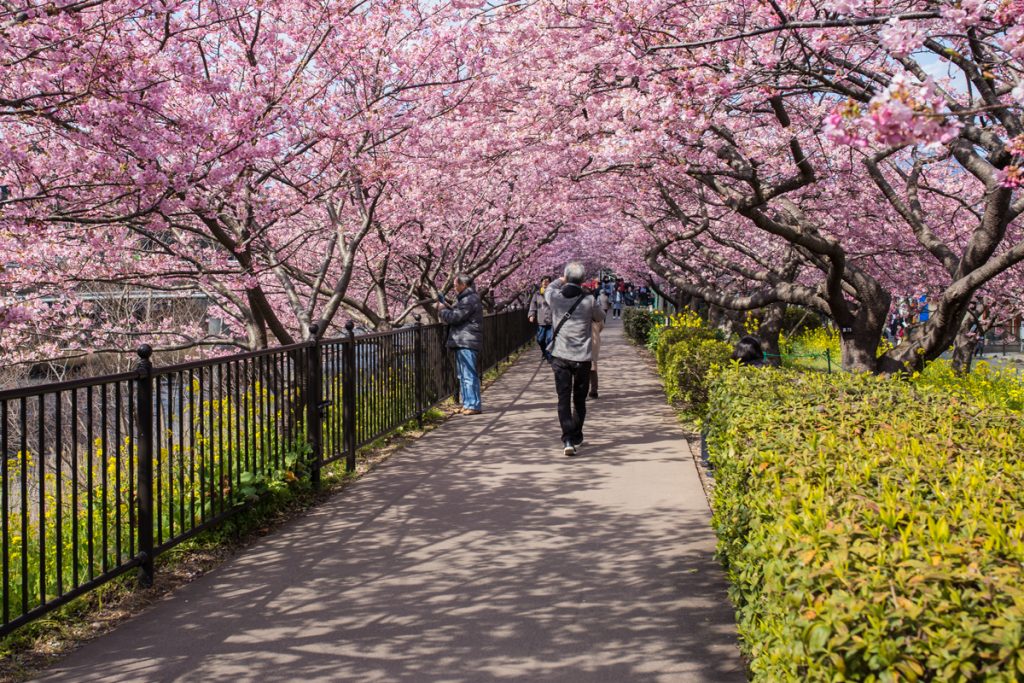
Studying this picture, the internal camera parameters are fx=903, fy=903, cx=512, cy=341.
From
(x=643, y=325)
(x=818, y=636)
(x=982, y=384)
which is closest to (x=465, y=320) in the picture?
(x=982, y=384)

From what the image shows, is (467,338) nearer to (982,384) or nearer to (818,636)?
(982,384)

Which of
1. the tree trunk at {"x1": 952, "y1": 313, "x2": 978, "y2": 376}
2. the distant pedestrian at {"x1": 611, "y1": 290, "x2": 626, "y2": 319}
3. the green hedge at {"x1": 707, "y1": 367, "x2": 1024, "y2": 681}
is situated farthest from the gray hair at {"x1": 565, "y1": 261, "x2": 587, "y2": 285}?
the distant pedestrian at {"x1": 611, "y1": 290, "x2": 626, "y2": 319}

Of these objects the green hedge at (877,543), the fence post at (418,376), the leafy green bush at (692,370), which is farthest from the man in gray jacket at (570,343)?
the green hedge at (877,543)

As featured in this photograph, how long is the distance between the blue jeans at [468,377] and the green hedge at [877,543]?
7.82 metres

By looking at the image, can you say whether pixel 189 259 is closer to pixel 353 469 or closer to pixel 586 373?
pixel 353 469

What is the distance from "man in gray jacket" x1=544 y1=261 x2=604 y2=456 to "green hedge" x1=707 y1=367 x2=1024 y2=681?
13.7 ft

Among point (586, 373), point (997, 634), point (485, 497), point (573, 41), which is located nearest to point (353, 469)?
point (485, 497)

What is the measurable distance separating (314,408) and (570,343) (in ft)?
8.99

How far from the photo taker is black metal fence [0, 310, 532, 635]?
14.3 ft

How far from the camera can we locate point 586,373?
9.07 m

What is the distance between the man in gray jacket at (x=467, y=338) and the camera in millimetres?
12445

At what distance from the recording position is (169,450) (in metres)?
5.37

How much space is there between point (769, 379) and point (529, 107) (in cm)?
627

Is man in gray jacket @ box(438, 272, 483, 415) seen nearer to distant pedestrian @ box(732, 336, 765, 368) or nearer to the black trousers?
the black trousers
